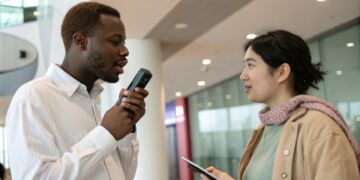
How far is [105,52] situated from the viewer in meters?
1.54

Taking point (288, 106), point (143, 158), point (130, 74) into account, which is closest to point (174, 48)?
point (130, 74)

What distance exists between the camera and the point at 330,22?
739 centimetres

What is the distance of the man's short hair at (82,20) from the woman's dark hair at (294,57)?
690mm

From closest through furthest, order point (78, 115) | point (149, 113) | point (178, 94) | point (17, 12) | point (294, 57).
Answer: point (78, 115) < point (294, 57) < point (149, 113) < point (17, 12) < point (178, 94)

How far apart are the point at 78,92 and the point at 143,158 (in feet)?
17.4

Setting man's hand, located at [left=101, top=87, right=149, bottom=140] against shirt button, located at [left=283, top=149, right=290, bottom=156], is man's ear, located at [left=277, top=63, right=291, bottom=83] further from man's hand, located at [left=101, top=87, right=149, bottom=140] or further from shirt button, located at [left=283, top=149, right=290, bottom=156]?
man's hand, located at [left=101, top=87, right=149, bottom=140]

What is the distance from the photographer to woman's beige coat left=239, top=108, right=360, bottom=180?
1520mm

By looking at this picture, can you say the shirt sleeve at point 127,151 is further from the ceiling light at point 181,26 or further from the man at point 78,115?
the ceiling light at point 181,26

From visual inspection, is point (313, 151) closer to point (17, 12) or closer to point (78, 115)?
point (78, 115)

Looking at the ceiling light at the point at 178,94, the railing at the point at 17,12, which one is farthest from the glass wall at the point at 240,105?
the railing at the point at 17,12

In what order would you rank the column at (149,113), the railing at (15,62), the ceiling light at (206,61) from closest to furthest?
the column at (149,113) < the ceiling light at (206,61) < the railing at (15,62)

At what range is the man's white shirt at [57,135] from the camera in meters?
1.32

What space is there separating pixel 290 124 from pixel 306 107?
3.6 inches

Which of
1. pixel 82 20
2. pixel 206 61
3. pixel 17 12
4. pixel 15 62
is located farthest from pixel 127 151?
pixel 15 62
